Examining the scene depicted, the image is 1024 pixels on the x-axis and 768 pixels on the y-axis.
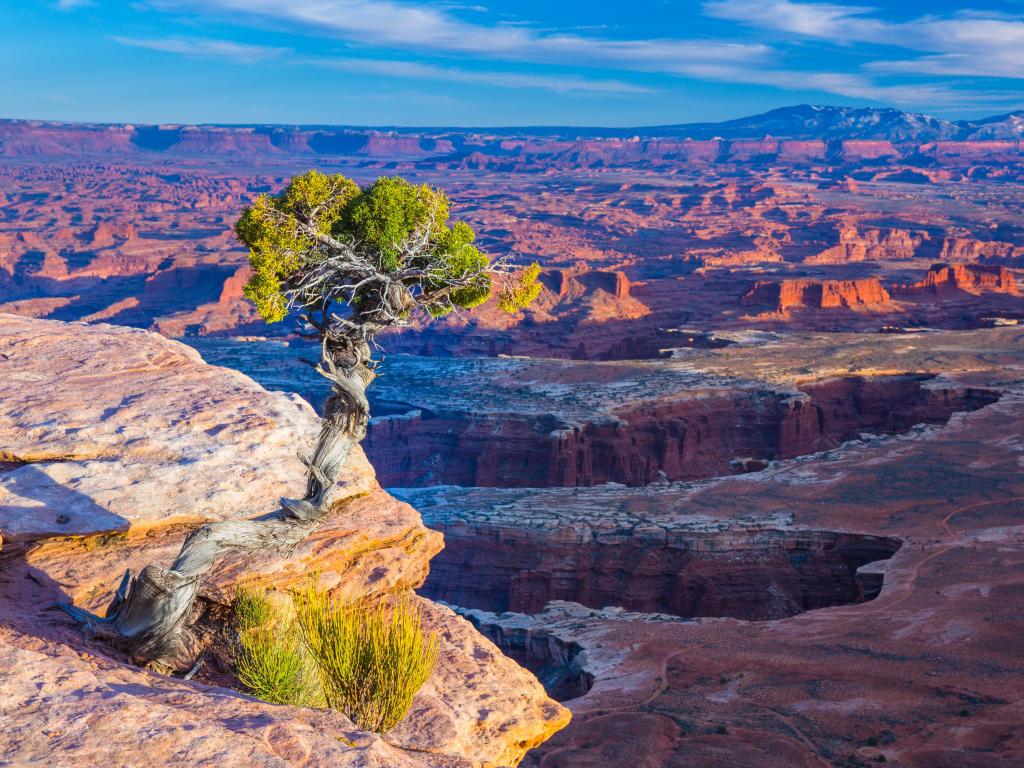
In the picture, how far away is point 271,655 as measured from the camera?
10.7m

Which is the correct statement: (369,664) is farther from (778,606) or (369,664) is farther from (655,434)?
(655,434)

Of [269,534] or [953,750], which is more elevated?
[269,534]

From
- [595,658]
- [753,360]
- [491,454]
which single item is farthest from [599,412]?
[595,658]

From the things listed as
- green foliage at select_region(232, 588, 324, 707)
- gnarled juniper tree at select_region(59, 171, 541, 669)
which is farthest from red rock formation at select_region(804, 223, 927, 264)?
green foliage at select_region(232, 588, 324, 707)

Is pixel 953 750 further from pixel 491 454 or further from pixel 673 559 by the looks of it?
pixel 491 454

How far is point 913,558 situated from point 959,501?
6793 mm

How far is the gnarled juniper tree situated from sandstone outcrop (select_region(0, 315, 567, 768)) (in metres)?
0.75

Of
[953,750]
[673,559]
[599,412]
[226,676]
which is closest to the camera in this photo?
[226,676]

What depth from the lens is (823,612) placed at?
26.3m

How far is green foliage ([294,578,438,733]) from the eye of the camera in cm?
1010

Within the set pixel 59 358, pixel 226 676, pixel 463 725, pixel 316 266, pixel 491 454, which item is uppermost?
pixel 316 266

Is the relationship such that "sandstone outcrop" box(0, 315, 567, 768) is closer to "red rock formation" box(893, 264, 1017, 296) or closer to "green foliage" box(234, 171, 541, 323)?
"green foliage" box(234, 171, 541, 323)

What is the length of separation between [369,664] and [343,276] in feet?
21.2

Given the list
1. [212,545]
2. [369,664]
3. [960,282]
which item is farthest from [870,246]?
[369,664]
